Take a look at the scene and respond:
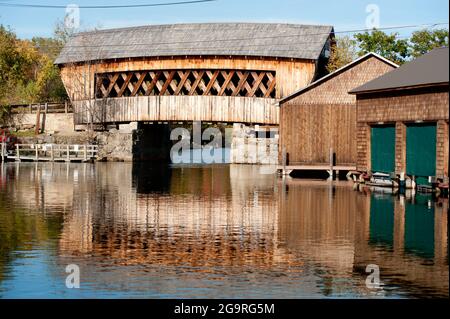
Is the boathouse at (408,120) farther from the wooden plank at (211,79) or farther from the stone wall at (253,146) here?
the wooden plank at (211,79)

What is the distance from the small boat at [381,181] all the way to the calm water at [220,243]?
2.92m

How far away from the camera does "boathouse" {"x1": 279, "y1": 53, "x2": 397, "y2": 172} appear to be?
150 ft

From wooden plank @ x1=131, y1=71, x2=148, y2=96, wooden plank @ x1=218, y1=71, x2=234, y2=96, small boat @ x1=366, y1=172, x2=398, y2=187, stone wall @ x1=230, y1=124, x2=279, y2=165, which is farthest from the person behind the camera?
wooden plank @ x1=131, y1=71, x2=148, y2=96

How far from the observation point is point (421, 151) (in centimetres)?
3534

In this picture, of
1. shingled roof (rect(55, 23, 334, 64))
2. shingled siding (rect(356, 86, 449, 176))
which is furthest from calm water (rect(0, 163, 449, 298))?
shingled roof (rect(55, 23, 334, 64))

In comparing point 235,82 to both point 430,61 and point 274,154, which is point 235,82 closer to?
point 274,154

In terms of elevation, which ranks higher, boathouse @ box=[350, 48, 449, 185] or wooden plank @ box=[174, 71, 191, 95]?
wooden plank @ box=[174, 71, 191, 95]

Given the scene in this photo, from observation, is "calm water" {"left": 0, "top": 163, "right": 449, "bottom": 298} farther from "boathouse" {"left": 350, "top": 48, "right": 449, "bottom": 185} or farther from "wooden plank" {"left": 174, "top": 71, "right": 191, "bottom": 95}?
"wooden plank" {"left": 174, "top": 71, "right": 191, "bottom": 95}

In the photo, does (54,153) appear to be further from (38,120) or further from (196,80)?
(196,80)

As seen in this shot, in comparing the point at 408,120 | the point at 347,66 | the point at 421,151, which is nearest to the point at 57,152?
the point at 347,66

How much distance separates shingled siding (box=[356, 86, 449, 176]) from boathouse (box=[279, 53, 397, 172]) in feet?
14.8

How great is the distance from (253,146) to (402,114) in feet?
81.2

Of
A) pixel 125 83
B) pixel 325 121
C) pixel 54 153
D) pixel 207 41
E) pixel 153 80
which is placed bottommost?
pixel 54 153
